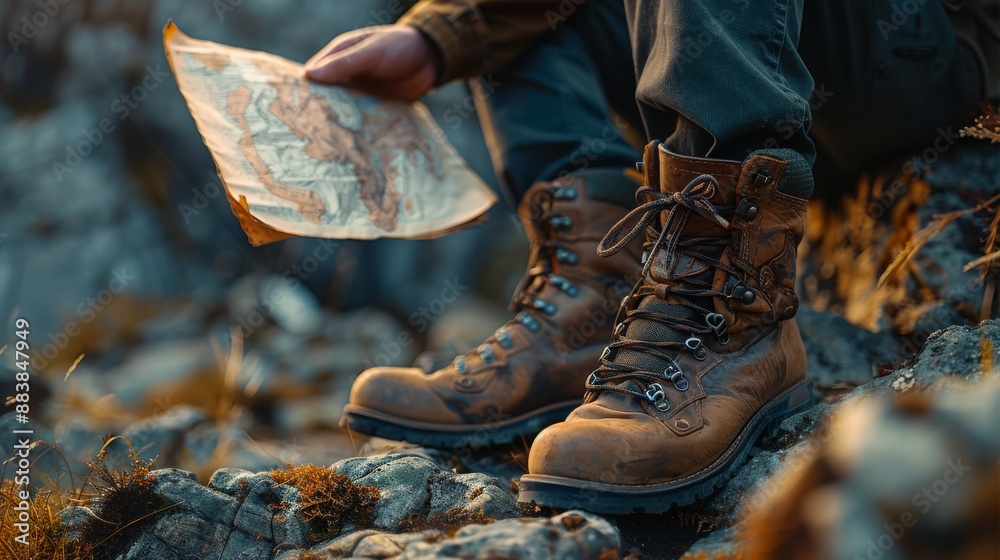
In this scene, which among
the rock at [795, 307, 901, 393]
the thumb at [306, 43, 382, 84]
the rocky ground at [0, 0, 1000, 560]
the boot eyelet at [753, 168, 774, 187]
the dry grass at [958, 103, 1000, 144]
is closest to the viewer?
the rocky ground at [0, 0, 1000, 560]

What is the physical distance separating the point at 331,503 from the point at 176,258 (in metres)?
3.72

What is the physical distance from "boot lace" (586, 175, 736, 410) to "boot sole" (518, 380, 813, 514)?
15cm

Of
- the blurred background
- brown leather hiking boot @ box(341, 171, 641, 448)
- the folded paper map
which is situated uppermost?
the folded paper map

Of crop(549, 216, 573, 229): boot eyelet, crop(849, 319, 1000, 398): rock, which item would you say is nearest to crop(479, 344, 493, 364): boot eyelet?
crop(549, 216, 573, 229): boot eyelet

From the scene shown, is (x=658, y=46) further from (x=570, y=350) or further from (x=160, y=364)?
(x=160, y=364)

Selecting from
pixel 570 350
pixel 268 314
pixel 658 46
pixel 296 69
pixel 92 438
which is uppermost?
pixel 658 46

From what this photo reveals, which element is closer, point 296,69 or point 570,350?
point 570,350

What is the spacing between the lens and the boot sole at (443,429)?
1817 millimetres

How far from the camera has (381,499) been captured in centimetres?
143

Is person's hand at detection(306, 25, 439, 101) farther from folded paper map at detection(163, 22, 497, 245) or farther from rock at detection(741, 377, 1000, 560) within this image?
rock at detection(741, 377, 1000, 560)

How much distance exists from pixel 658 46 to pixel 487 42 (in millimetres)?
811

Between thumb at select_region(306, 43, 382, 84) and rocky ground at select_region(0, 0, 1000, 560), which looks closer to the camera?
rocky ground at select_region(0, 0, 1000, 560)

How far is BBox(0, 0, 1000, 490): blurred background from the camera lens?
4.02 metres

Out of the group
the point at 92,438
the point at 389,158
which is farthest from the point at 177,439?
the point at 389,158
